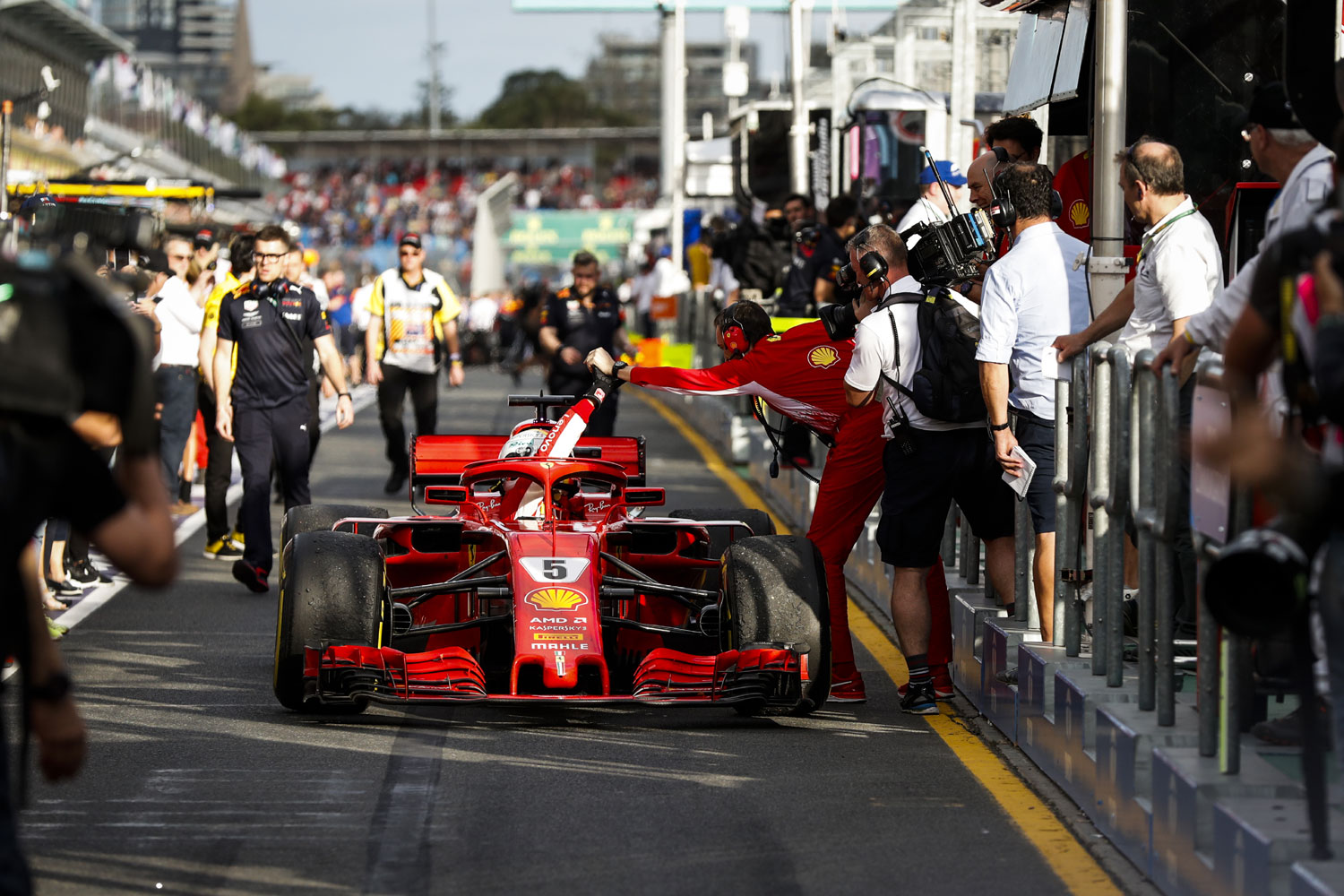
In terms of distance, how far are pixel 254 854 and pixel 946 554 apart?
456 cm

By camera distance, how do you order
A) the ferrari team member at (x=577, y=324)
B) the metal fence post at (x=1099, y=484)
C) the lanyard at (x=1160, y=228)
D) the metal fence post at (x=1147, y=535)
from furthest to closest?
1. the ferrari team member at (x=577, y=324)
2. the lanyard at (x=1160, y=228)
3. the metal fence post at (x=1099, y=484)
4. the metal fence post at (x=1147, y=535)

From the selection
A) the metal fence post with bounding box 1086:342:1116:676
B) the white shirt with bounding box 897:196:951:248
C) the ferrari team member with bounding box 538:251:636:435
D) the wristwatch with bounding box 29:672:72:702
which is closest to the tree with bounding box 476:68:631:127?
the ferrari team member with bounding box 538:251:636:435

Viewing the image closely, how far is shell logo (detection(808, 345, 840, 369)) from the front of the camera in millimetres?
8250

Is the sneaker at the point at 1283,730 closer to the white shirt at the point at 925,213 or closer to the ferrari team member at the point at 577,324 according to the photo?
the white shirt at the point at 925,213

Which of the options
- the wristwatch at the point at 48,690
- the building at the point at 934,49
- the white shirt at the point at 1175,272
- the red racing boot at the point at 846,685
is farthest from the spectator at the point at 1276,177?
the building at the point at 934,49

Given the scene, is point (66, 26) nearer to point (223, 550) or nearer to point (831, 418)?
point (223, 550)

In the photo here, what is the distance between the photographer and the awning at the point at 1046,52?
33.1 ft

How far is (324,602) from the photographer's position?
7355mm

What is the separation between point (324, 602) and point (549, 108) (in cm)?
12875

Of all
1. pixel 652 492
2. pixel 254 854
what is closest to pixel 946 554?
pixel 652 492

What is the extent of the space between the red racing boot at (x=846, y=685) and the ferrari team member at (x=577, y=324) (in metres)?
7.45

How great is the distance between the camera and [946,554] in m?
9.56

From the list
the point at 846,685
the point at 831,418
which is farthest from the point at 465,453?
the point at 846,685

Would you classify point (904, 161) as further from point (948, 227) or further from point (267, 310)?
point (948, 227)
